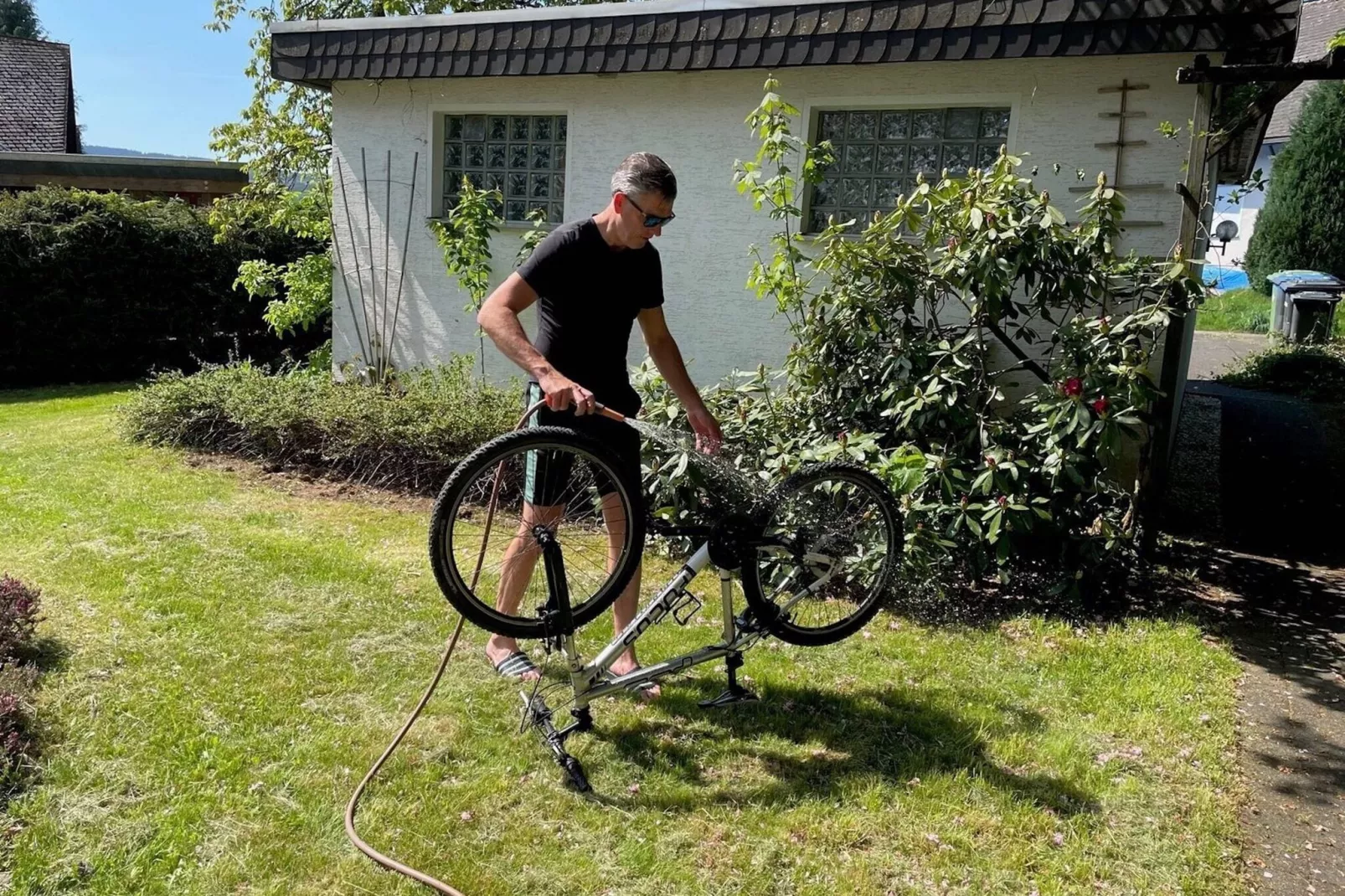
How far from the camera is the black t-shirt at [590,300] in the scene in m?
3.21

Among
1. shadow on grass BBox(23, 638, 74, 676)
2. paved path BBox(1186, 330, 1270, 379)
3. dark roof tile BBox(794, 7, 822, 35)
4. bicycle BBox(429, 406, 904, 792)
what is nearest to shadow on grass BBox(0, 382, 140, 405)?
shadow on grass BBox(23, 638, 74, 676)


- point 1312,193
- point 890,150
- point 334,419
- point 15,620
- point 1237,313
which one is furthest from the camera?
point 1237,313

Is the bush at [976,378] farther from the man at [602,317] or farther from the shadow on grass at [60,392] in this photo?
the shadow on grass at [60,392]

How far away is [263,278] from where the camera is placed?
9.30 meters

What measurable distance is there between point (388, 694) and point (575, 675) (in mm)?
884

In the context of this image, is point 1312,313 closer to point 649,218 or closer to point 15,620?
point 649,218

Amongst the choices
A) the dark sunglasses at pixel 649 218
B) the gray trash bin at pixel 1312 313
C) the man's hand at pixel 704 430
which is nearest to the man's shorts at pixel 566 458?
the man's hand at pixel 704 430

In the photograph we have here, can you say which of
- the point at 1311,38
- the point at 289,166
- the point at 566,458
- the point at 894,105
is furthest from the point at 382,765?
the point at 1311,38

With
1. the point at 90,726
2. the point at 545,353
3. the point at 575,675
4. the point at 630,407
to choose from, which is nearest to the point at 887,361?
the point at 630,407

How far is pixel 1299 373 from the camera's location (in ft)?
43.2

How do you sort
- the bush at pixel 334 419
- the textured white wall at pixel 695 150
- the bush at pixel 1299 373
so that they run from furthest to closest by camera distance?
the bush at pixel 1299 373 < the bush at pixel 334 419 < the textured white wall at pixel 695 150

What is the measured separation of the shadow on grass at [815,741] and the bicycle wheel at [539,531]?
1.86ft

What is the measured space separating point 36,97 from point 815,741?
78.9 feet

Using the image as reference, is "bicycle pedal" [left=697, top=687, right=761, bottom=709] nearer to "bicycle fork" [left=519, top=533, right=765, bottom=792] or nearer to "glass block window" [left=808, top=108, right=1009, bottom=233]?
"bicycle fork" [left=519, top=533, right=765, bottom=792]
